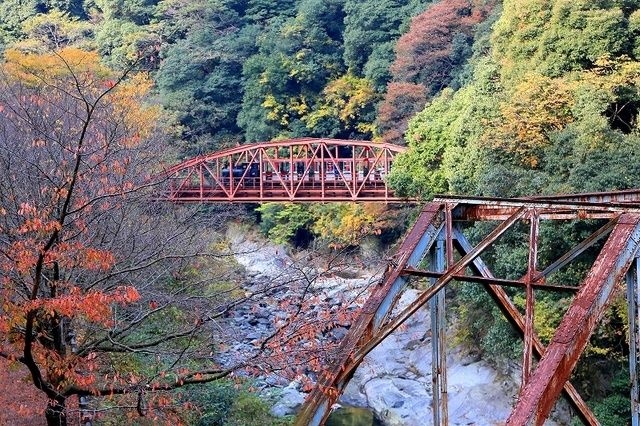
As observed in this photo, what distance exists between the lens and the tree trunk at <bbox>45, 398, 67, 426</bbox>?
632 cm

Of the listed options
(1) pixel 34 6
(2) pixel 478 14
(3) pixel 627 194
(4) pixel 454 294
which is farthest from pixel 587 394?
(1) pixel 34 6

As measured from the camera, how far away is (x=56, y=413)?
21.6ft

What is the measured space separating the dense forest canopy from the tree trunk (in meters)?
3.06

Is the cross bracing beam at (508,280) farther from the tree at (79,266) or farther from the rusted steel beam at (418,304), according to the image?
the tree at (79,266)

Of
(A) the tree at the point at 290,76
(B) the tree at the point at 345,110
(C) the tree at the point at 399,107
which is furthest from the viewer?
(A) the tree at the point at 290,76

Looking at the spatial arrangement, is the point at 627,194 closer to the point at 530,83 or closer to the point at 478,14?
the point at 530,83

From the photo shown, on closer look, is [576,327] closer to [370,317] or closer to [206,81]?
[370,317]

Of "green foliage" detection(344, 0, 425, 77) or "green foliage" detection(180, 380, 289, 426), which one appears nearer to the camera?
"green foliage" detection(180, 380, 289, 426)

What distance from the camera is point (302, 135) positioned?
29422 millimetres

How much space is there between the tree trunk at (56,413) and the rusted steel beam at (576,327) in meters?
4.83

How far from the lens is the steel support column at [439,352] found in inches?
147

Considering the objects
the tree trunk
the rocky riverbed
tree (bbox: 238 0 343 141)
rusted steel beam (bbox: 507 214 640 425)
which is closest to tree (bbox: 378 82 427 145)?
tree (bbox: 238 0 343 141)

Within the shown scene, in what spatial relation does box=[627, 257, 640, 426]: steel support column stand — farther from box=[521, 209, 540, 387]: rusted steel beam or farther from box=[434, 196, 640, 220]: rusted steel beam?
box=[521, 209, 540, 387]: rusted steel beam

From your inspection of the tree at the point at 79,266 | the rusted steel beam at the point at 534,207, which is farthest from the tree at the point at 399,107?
the rusted steel beam at the point at 534,207
